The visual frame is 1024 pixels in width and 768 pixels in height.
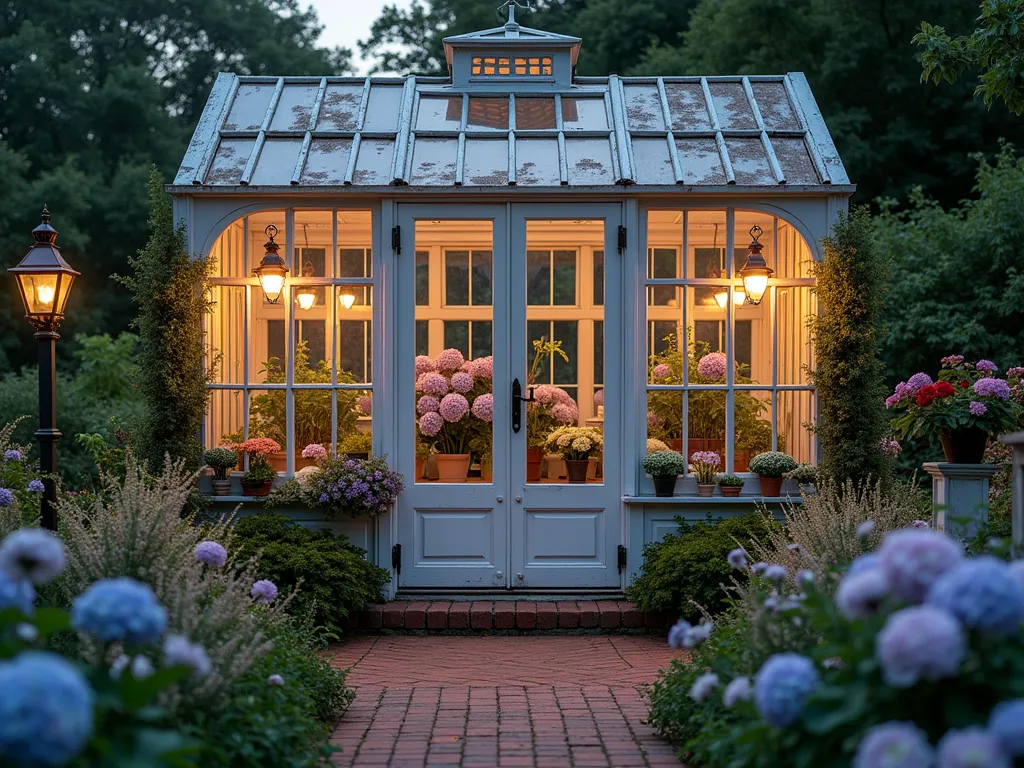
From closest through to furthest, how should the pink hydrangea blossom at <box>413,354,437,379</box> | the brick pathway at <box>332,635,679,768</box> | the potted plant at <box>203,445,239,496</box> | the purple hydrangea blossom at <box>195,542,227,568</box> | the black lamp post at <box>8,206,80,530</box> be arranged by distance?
the purple hydrangea blossom at <box>195,542,227,568</box>, the brick pathway at <box>332,635,679,768</box>, the black lamp post at <box>8,206,80,530</box>, the potted plant at <box>203,445,239,496</box>, the pink hydrangea blossom at <box>413,354,437,379</box>

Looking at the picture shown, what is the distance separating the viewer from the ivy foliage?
740 centimetres

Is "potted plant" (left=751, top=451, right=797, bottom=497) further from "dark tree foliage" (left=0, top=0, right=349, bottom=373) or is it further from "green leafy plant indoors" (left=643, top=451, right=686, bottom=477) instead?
"dark tree foliage" (left=0, top=0, right=349, bottom=373)

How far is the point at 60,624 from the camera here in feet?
7.87

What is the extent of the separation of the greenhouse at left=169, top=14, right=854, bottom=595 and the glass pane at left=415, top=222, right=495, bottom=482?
26mm

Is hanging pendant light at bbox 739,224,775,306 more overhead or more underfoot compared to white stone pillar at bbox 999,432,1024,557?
more overhead

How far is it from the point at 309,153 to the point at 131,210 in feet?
46.8

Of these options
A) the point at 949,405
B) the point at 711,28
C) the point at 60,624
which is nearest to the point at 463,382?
the point at 949,405

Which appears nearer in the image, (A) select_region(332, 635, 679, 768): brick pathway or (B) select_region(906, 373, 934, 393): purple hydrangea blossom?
(A) select_region(332, 635, 679, 768): brick pathway

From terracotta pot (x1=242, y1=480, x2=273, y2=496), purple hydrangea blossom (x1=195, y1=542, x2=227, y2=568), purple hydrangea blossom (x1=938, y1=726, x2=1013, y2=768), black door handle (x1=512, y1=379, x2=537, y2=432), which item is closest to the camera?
purple hydrangea blossom (x1=938, y1=726, x2=1013, y2=768)

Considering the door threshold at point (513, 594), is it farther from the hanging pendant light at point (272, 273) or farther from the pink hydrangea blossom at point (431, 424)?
the hanging pendant light at point (272, 273)

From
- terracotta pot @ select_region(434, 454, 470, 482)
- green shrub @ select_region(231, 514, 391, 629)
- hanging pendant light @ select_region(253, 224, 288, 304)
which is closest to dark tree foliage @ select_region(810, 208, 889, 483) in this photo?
terracotta pot @ select_region(434, 454, 470, 482)

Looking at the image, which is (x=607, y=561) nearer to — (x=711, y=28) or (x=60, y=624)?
(x=60, y=624)

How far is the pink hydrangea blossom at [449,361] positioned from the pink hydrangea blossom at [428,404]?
0.32 m

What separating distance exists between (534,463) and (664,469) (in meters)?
0.97
